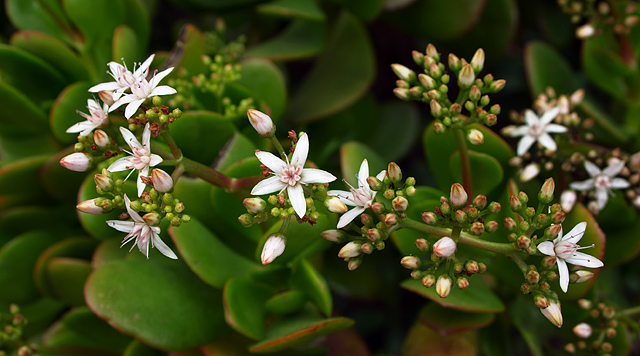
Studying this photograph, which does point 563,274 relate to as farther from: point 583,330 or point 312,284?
point 312,284

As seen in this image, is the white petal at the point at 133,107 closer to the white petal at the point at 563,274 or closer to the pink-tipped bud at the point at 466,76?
the pink-tipped bud at the point at 466,76

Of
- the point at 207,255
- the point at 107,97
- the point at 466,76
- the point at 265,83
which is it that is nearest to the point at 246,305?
the point at 207,255

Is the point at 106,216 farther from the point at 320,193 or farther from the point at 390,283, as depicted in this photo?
the point at 390,283

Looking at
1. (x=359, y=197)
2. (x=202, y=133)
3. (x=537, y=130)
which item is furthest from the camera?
(x=537, y=130)

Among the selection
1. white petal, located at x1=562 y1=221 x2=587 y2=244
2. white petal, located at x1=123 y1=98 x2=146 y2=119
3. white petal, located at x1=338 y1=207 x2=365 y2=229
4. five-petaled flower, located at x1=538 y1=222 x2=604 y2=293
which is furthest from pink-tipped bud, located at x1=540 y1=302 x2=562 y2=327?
white petal, located at x1=123 y1=98 x2=146 y2=119

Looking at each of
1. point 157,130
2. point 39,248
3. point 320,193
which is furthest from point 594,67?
point 39,248

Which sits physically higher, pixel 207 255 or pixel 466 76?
pixel 466 76
